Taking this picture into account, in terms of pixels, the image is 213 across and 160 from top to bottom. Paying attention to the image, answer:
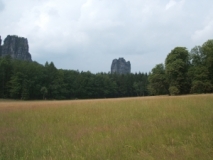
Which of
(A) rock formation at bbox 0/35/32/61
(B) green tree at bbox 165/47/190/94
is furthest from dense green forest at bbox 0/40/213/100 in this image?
(A) rock formation at bbox 0/35/32/61

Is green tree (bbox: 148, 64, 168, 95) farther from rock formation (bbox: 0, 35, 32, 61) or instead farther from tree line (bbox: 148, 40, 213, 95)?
rock formation (bbox: 0, 35, 32, 61)

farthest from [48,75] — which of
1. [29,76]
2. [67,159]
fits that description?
[67,159]

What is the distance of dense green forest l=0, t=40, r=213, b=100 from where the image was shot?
5012cm

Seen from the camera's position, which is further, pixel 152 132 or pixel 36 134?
pixel 36 134

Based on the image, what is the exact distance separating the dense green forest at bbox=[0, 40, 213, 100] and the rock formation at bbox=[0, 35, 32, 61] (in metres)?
92.5

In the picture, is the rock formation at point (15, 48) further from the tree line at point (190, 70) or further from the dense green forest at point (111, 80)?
the tree line at point (190, 70)

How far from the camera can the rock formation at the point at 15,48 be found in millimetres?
159562

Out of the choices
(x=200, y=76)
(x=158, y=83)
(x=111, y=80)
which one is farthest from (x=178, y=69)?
(x=111, y=80)

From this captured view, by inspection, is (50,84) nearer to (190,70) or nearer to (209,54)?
(190,70)

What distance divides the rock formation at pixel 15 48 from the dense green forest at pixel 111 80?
92.5 m

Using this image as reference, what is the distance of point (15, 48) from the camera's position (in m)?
163

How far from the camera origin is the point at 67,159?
5.06 meters

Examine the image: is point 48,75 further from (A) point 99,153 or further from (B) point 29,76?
(A) point 99,153

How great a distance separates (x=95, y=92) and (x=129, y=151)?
82.8 metres
